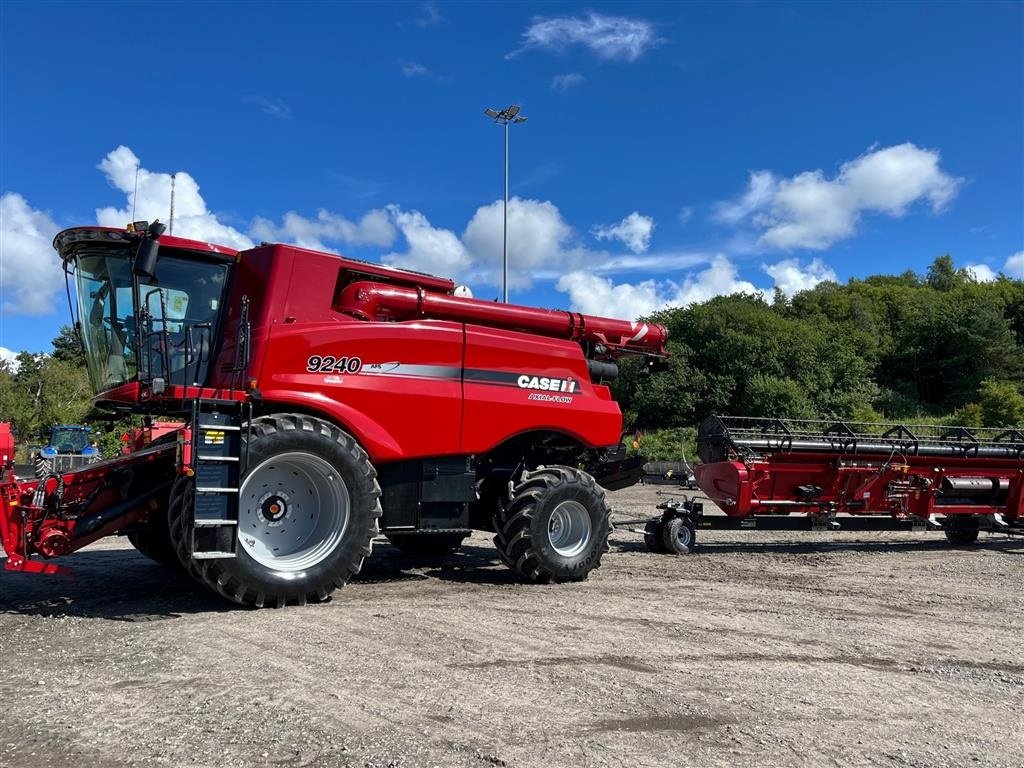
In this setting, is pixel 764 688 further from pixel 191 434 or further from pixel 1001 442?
pixel 1001 442

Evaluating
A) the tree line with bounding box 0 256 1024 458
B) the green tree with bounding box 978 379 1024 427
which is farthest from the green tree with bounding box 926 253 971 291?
the green tree with bounding box 978 379 1024 427

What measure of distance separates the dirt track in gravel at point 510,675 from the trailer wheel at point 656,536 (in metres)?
2.20

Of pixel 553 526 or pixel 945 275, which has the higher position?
pixel 945 275

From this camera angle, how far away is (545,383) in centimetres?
843

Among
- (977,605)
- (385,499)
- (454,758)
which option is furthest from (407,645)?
(977,605)

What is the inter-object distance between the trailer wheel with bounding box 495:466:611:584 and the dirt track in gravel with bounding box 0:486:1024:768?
253 millimetres

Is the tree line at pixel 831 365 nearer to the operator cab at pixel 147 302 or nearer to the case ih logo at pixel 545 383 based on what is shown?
the case ih logo at pixel 545 383

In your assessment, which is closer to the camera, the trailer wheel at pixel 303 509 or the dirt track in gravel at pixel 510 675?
the dirt track in gravel at pixel 510 675

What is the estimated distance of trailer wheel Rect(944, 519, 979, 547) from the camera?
1182cm

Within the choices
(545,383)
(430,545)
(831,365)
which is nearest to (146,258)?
(545,383)

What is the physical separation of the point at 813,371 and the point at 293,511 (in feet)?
160

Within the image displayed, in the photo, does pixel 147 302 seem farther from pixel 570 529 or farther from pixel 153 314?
pixel 570 529

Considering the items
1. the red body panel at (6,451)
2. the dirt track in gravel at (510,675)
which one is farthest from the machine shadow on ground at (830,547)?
the red body panel at (6,451)

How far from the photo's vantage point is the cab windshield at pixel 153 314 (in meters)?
6.68
